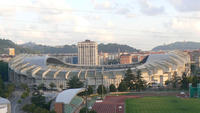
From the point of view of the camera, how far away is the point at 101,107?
3003cm

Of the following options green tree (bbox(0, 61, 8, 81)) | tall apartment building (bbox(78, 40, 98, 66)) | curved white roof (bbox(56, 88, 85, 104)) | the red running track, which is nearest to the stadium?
green tree (bbox(0, 61, 8, 81))

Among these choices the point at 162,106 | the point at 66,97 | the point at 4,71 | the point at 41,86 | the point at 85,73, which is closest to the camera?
the point at 66,97

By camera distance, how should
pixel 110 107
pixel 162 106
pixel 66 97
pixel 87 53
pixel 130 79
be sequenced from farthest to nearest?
1. pixel 87 53
2. pixel 130 79
3. pixel 110 107
4. pixel 162 106
5. pixel 66 97

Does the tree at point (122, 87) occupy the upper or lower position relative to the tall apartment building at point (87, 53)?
lower

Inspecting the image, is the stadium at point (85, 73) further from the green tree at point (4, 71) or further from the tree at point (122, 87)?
the green tree at point (4, 71)

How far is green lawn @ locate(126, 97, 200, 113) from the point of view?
2763cm

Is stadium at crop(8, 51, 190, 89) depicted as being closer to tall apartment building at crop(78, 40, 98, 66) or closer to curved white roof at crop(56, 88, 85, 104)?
curved white roof at crop(56, 88, 85, 104)

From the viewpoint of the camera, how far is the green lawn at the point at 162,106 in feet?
90.6

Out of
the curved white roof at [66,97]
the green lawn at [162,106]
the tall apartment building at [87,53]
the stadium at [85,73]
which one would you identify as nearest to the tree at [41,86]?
the stadium at [85,73]

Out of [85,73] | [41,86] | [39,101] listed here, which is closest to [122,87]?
[85,73]

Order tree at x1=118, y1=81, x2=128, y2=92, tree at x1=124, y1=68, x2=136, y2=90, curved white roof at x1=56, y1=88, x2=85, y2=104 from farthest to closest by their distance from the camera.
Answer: tree at x1=124, y1=68, x2=136, y2=90, tree at x1=118, y1=81, x2=128, y2=92, curved white roof at x1=56, y1=88, x2=85, y2=104

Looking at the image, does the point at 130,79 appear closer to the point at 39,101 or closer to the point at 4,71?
the point at 39,101

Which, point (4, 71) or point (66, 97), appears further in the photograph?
point (4, 71)

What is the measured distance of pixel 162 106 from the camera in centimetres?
2977
